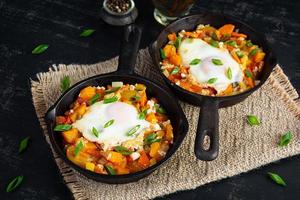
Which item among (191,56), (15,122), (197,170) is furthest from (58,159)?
(191,56)

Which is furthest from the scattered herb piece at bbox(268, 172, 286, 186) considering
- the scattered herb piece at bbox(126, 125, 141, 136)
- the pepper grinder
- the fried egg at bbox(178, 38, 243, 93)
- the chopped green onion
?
the pepper grinder

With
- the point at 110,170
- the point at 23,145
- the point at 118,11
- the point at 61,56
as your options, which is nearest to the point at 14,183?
the point at 23,145

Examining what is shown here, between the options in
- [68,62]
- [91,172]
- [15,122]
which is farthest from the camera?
[68,62]

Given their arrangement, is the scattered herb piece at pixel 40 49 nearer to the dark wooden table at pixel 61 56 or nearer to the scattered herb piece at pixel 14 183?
the dark wooden table at pixel 61 56

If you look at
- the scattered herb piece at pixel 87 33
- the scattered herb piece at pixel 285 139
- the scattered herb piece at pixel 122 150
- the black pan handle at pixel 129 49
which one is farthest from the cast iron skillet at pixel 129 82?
the scattered herb piece at pixel 285 139

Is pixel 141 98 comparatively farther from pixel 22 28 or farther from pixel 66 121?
Result: pixel 22 28

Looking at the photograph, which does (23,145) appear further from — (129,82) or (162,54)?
(162,54)
